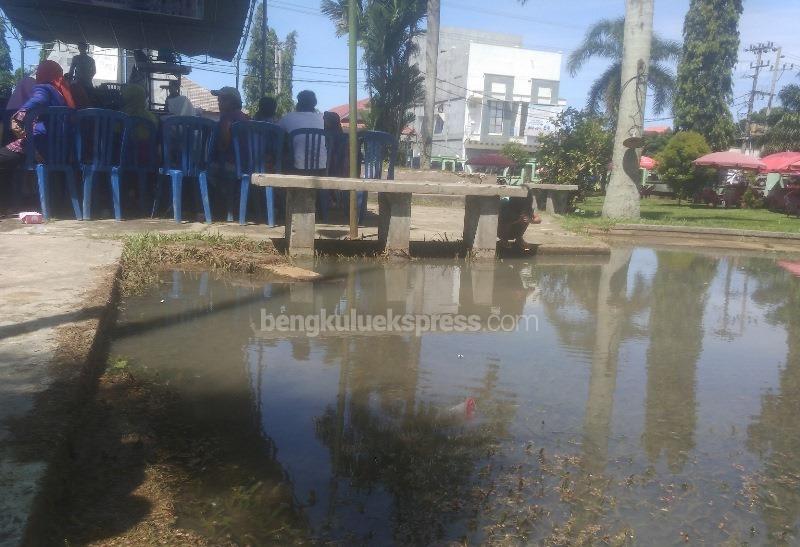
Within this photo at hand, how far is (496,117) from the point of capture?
56.1 m

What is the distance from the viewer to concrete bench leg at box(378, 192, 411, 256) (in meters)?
7.44

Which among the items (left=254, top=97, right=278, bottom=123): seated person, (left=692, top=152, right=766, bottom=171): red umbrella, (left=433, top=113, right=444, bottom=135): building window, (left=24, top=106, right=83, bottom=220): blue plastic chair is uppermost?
(left=433, top=113, right=444, bottom=135): building window

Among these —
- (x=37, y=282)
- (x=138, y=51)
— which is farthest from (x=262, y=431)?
(x=138, y=51)

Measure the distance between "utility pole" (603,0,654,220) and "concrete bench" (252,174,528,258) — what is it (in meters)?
6.61

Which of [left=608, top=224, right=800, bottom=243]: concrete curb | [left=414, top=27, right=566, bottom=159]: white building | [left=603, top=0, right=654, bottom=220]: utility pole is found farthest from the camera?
[left=414, top=27, right=566, bottom=159]: white building

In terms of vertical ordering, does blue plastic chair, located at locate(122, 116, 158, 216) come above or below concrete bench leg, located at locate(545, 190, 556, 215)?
above

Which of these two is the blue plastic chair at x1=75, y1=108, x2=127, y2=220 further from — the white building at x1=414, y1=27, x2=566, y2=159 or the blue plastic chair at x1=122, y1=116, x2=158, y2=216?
the white building at x1=414, y1=27, x2=566, y2=159

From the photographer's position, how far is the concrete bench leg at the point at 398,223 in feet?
24.4

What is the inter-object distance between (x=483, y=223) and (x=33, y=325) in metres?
5.17

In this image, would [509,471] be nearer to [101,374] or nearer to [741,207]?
[101,374]

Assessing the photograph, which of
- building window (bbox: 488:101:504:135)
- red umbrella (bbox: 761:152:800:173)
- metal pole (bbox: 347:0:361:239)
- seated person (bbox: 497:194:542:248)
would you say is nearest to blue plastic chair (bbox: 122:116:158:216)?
metal pole (bbox: 347:0:361:239)

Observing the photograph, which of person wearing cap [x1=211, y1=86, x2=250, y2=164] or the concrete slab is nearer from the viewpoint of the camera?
the concrete slab

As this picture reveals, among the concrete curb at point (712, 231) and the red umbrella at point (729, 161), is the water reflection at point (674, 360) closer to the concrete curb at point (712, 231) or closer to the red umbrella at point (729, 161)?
the concrete curb at point (712, 231)

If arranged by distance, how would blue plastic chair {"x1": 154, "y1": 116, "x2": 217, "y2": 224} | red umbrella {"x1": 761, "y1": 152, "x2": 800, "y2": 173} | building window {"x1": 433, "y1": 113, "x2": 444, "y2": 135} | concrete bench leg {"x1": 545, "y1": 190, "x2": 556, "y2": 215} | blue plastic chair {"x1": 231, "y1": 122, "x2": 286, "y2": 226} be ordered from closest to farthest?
blue plastic chair {"x1": 154, "y1": 116, "x2": 217, "y2": 224} → blue plastic chair {"x1": 231, "y1": 122, "x2": 286, "y2": 226} → concrete bench leg {"x1": 545, "y1": 190, "x2": 556, "y2": 215} → red umbrella {"x1": 761, "y1": 152, "x2": 800, "y2": 173} → building window {"x1": 433, "y1": 113, "x2": 444, "y2": 135}
